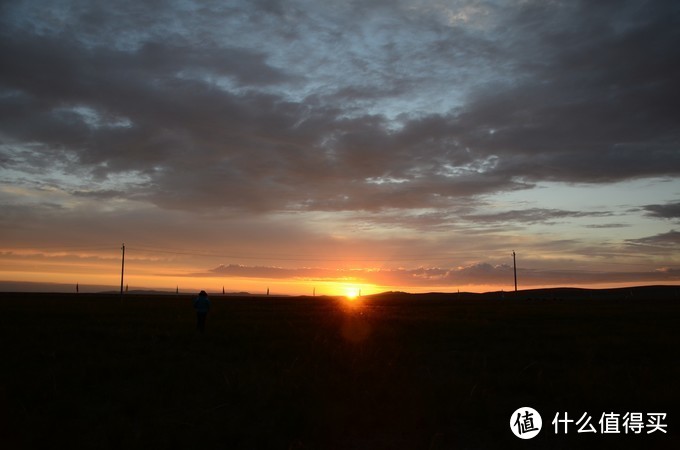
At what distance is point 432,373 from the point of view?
13.9m

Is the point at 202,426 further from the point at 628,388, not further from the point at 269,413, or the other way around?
the point at 628,388

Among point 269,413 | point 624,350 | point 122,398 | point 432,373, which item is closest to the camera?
point 269,413

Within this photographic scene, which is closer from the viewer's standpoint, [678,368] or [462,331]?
[678,368]

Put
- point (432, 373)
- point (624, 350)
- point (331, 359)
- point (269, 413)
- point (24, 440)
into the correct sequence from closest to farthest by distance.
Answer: point (24, 440) → point (269, 413) → point (432, 373) → point (331, 359) → point (624, 350)

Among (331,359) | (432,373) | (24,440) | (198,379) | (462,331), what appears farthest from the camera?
(462,331)

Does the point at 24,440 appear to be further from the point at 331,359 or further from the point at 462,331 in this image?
the point at 462,331

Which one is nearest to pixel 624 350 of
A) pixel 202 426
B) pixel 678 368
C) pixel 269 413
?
pixel 678 368

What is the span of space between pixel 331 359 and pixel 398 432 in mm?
6122

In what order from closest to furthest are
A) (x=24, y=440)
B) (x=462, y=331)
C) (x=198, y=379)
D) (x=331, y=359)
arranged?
1. (x=24, y=440)
2. (x=198, y=379)
3. (x=331, y=359)
4. (x=462, y=331)

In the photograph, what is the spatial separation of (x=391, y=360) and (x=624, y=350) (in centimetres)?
913

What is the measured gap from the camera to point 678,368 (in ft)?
47.4

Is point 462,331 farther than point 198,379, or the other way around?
point 462,331

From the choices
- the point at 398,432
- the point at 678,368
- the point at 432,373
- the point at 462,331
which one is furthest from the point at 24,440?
the point at 462,331

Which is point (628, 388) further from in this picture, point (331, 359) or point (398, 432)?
point (331, 359)
